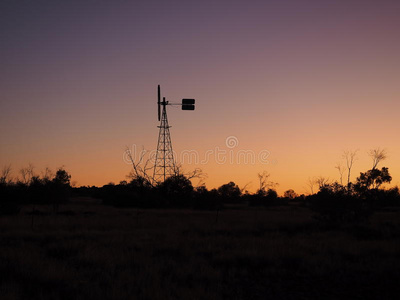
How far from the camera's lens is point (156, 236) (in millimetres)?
Result: 19234

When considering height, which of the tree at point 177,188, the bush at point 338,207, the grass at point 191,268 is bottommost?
the grass at point 191,268

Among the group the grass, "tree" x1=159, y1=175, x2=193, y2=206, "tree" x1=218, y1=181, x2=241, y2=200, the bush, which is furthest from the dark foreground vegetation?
"tree" x1=218, y1=181, x2=241, y2=200

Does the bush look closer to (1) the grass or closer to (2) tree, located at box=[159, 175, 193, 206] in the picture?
(1) the grass

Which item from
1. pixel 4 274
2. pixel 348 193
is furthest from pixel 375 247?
pixel 4 274

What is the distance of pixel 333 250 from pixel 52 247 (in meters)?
12.5

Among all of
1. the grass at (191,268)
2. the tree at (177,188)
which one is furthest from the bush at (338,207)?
the tree at (177,188)

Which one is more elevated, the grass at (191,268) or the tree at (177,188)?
the tree at (177,188)

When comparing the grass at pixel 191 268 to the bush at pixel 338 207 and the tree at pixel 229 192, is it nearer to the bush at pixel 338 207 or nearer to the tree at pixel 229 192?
the bush at pixel 338 207

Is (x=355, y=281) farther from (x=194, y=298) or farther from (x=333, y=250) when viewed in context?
(x=194, y=298)

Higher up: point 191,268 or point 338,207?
point 338,207

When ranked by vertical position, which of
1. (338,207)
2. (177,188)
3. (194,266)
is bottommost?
(194,266)

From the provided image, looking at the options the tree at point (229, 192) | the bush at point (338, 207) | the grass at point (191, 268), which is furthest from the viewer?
the tree at point (229, 192)

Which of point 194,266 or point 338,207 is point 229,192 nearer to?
point 338,207

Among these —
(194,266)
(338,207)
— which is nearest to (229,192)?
(338,207)
